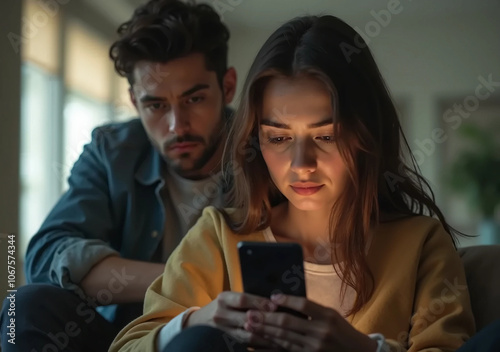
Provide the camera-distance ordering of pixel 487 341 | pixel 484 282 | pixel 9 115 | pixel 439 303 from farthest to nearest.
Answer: pixel 9 115
pixel 484 282
pixel 439 303
pixel 487 341

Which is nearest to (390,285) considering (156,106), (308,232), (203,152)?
(308,232)

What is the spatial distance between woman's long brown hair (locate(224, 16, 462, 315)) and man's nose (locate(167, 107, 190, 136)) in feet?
1.48

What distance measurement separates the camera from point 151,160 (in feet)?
5.51

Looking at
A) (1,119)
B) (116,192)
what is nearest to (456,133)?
(1,119)

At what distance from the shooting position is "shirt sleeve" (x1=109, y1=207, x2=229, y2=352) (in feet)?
3.32

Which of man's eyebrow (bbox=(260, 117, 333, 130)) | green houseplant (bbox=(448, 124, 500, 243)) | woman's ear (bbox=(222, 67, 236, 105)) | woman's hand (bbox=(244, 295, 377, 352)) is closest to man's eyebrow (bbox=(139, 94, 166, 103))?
woman's ear (bbox=(222, 67, 236, 105))

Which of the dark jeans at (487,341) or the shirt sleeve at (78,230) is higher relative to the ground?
the shirt sleeve at (78,230)

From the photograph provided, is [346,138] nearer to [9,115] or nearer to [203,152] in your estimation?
[203,152]

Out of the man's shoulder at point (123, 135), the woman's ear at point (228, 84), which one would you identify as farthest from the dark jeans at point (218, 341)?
the woman's ear at point (228, 84)

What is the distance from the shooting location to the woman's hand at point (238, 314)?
2.81 ft

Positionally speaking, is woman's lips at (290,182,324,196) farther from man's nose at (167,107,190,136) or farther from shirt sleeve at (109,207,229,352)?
man's nose at (167,107,190,136)

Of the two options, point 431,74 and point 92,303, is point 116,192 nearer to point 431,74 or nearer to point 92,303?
point 92,303

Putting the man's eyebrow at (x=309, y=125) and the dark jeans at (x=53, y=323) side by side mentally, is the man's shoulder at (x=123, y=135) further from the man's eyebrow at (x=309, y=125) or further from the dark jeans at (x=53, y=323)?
the man's eyebrow at (x=309, y=125)

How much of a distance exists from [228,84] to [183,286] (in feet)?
2.89
